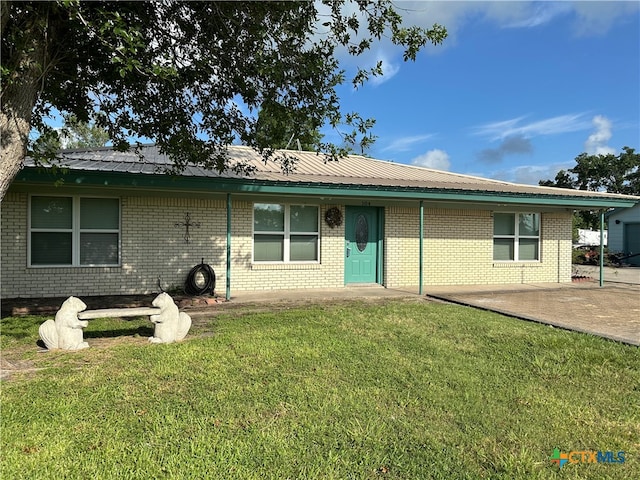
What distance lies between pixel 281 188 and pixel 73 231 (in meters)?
4.62

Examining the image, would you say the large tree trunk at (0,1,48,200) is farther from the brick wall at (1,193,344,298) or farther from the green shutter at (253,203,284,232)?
the green shutter at (253,203,284,232)

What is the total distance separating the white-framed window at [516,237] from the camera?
13.1 m

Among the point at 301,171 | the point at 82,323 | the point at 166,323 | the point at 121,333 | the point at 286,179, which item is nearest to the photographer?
the point at 82,323

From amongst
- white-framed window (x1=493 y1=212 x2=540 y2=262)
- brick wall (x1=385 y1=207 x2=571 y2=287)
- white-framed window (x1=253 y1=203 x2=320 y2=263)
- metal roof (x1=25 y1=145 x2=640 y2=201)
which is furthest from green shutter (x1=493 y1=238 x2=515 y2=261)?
white-framed window (x1=253 y1=203 x2=320 y2=263)

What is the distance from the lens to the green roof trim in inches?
300

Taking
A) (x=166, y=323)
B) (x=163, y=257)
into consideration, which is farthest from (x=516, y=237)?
(x=166, y=323)

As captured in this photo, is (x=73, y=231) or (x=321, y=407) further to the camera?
(x=73, y=231)

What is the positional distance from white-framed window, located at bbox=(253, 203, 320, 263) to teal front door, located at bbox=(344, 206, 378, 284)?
36.2 inches

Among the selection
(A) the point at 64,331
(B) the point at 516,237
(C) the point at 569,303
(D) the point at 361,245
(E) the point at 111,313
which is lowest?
(C) the point at 569,303

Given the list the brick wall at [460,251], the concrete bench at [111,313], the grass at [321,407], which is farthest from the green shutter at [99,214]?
the brick wall at [460,251]

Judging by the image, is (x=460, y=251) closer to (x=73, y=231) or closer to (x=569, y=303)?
(x=569, y=303)

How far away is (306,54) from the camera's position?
5.87m

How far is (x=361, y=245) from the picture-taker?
11.7 meters

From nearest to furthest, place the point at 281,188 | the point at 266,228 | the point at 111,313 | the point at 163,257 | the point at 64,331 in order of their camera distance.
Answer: the point at 64,331 < the point at 111,313 < the point at 281,188 < the point at 163,257 < the point at 266,228
